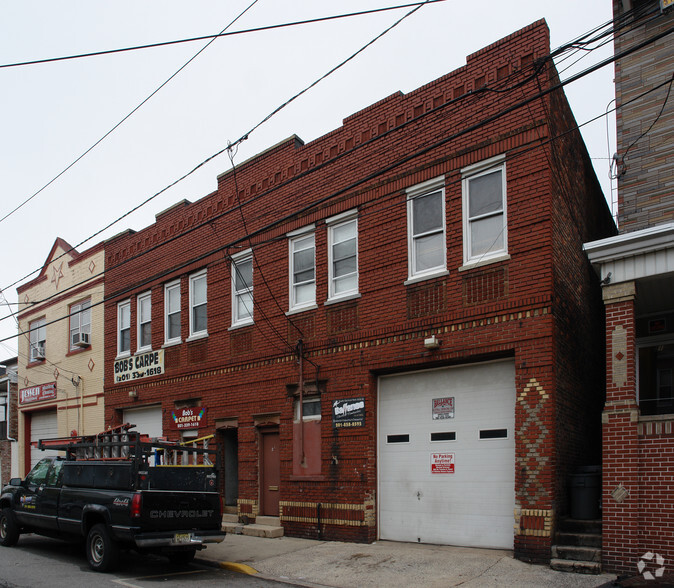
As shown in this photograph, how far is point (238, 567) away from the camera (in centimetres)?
1128

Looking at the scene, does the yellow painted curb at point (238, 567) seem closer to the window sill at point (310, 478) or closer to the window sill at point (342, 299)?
the window sill at point (310, 478)

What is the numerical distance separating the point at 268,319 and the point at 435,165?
5401 mm

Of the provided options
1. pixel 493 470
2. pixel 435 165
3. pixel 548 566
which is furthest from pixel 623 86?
pixel 548 566

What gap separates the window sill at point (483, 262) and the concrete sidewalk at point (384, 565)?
15.4ft

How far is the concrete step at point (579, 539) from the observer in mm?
9867

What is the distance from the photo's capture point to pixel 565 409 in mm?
11289

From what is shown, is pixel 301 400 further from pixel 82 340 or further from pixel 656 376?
pixel 82 340

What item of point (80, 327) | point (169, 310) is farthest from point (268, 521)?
point (80, 327)

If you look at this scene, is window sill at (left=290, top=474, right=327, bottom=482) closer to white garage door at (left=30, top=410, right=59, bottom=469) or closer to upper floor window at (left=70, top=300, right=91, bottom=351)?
upper floor window at (left=70, top=300, right=91, bottom=351)

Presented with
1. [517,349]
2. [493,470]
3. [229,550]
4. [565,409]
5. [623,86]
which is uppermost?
[623,86]

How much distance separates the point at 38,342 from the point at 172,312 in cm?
964

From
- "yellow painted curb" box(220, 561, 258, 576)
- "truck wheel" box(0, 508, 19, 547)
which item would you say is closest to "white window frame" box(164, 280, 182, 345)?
"truck wheel" box(0, 508, 19, 547)

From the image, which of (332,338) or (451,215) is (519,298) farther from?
(332,338)

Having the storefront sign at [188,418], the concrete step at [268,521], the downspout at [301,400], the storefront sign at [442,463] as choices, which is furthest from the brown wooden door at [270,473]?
the storefront sign at [442,463]
